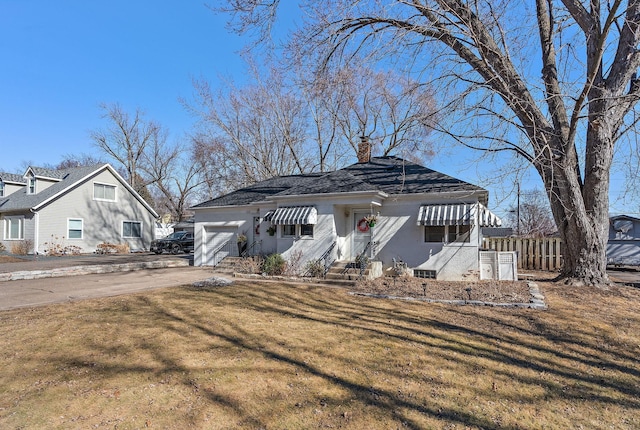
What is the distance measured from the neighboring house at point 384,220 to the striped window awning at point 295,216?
0.04m

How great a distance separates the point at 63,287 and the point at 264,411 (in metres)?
11.6

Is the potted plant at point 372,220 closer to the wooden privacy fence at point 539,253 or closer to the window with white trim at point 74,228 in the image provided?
the wooden privacy fence at point 539,253

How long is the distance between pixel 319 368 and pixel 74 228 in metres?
29.0

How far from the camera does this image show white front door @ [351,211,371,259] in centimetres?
1478

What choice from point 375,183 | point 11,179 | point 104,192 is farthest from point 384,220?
point 11,179

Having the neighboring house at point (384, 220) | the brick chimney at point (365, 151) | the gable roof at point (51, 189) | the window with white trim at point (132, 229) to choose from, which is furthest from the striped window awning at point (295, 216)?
the window with white trim at point (132, 229)

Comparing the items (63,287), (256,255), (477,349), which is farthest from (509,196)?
(63,287)

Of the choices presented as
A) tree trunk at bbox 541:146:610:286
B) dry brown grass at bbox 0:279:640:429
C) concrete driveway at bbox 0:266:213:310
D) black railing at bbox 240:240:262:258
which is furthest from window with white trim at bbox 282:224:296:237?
tree trunk at bbox 541:146:610:286

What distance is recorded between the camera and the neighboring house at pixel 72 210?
82.1 ft

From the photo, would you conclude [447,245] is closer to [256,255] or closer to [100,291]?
[256,255]

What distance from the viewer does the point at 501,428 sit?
136 inches

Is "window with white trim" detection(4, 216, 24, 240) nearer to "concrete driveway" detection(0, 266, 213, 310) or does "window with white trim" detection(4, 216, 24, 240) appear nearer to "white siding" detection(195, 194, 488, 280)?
"concrete driveway" detection(0, 266, 213, 310)

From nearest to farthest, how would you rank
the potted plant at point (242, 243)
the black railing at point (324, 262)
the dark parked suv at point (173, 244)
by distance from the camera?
1. the black railing at point (324, 262)
2. the potted plant at point (242, 243)
3. the dark parked suv at point (173, 244)

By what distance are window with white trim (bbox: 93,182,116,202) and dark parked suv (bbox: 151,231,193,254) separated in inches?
217
